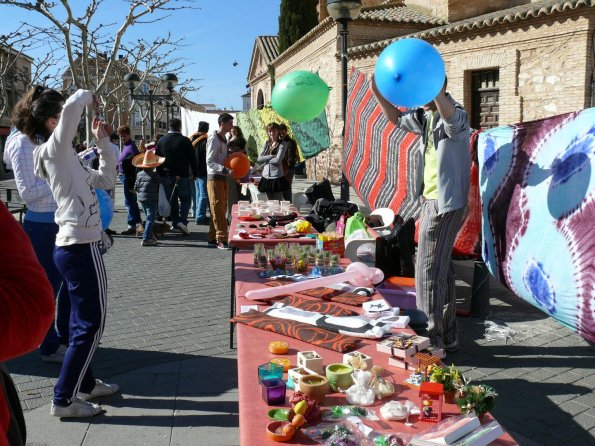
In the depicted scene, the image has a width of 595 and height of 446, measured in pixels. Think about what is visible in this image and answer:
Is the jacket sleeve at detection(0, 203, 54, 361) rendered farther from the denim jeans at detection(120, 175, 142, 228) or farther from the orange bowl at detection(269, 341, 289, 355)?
the denim jeans at detection(120, 175, 142, 228)

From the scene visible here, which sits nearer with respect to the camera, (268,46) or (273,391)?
(273,391)

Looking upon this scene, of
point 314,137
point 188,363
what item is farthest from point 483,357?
point 314,137

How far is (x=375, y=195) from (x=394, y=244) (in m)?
2.13

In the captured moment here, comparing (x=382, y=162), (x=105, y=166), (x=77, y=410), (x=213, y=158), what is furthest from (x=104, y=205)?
(x=213, y=158)

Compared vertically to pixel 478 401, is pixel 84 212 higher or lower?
higher

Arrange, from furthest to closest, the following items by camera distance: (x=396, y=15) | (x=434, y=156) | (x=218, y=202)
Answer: (x=396, y=15) → (x=218, y=202) → (x=434, y=156)

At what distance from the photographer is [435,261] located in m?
4.11

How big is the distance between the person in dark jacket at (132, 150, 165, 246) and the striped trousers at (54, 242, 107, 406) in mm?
5863

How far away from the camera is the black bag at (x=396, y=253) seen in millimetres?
4875

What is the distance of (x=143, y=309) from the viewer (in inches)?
226

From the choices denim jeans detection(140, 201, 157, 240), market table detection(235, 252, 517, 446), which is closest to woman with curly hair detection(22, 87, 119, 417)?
market table detection(235, 252, 517, 446)

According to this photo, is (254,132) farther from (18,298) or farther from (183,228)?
(18,298)

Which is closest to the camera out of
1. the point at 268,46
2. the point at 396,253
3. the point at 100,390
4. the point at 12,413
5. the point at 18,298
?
the point at 18,298

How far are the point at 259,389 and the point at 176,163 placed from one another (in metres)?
7.89
